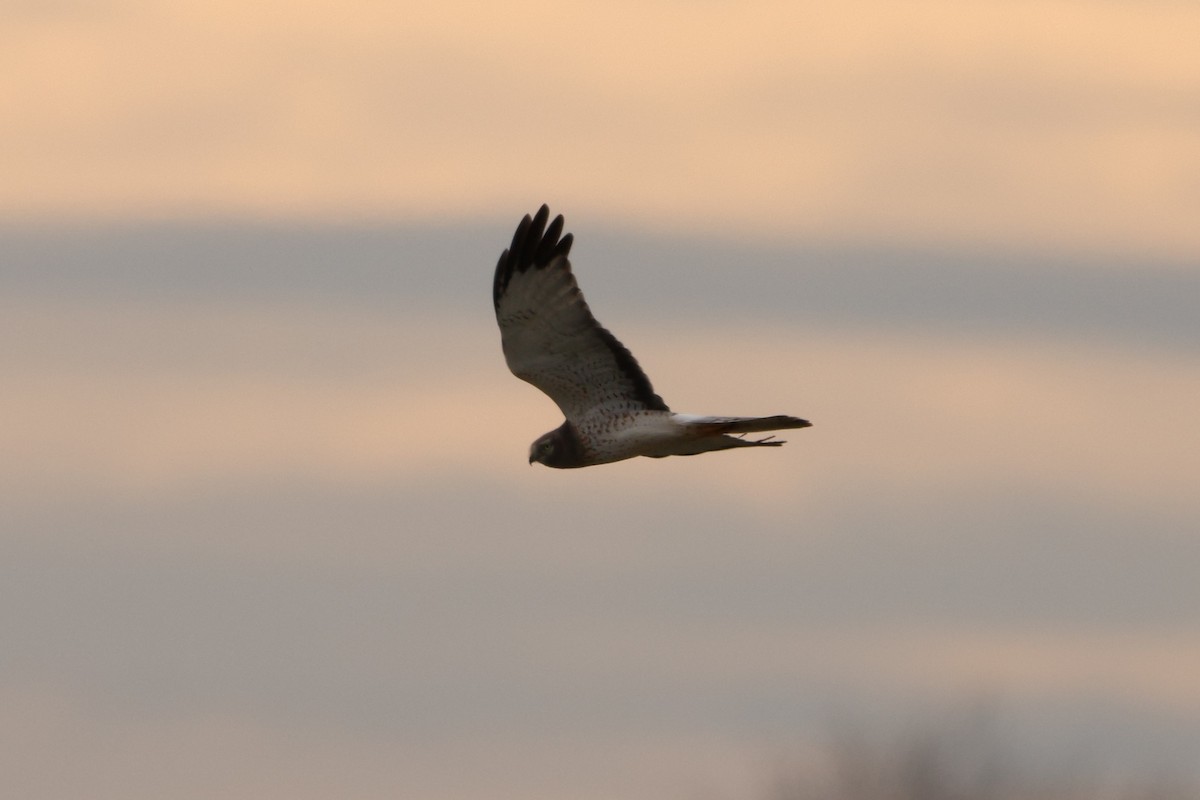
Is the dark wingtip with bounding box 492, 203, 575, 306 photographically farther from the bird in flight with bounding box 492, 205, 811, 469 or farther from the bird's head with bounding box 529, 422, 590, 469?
the bird's head with bounding box 529, 422, 590, 469

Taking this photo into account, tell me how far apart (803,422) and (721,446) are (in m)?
1.63

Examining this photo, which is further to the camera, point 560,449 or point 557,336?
point 560,449

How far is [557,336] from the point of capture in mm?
12984

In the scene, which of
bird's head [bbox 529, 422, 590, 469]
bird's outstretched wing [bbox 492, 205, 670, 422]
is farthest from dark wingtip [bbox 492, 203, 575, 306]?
bird's head [bbox 529, 422, 590, 469]

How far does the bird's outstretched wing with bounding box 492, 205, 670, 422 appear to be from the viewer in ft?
41.8

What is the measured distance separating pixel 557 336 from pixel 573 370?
1.17 ft

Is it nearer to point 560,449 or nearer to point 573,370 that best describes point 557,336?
point 573,370

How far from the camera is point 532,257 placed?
12.7m

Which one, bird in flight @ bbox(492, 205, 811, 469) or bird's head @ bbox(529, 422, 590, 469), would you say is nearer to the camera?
bird in flight @ bbox(492, 205, 811, 469)

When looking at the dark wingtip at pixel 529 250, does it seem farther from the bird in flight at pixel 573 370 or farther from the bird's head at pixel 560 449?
the bird's head at pixel 560 449

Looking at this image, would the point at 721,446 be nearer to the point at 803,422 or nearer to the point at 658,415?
the point at 658,415

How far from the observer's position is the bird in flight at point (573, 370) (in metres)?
12.7

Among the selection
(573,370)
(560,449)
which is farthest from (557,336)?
(560,449)

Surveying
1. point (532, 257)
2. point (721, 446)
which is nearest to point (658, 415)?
point (721, 446)
